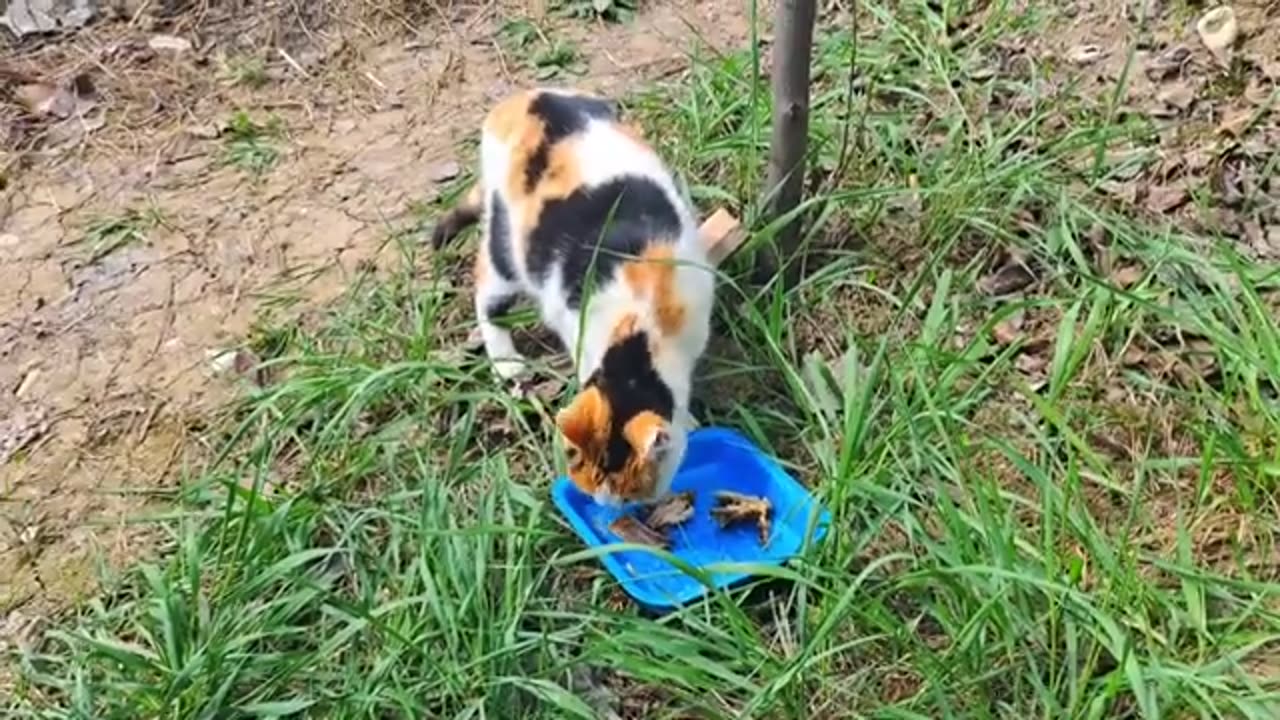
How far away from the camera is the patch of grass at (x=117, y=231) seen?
4.13 meters

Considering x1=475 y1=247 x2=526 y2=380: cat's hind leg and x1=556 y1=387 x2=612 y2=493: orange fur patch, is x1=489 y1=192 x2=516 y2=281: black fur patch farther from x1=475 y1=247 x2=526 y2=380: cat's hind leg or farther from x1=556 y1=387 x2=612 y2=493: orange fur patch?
x1=556 y1=387 x2=612 y2=493: orange fur patch

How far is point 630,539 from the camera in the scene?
309cm

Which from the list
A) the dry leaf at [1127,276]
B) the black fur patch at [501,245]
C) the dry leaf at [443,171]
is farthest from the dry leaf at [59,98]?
the dry leaf at [1127,276]

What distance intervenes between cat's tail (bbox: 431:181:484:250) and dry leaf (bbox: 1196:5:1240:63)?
2.04 meters

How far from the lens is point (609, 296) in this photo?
3.24 metres

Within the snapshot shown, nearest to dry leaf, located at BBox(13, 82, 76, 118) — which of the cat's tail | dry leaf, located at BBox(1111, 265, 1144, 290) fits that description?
the cat's tail

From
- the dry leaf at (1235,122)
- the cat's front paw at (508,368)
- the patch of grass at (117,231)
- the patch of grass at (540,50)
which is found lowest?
the patch of grass at (117,231)

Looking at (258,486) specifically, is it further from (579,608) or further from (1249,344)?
(1249,344)

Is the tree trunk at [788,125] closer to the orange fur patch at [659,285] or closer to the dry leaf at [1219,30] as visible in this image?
the orange fur patch at [659,285]

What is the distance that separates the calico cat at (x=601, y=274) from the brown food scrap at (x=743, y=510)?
15cm

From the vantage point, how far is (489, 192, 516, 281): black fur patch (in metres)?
3.49

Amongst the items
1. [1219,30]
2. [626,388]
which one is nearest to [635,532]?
[626,388]

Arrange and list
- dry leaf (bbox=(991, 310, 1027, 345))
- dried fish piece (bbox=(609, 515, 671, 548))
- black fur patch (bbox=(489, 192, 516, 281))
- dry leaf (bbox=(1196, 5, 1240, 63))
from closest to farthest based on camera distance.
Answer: dried fish piece (bbox=(609, 515, 671, 548)), dry leaf (bbox=(991, 310, 1027, 345)), black fur patch (bbox=(489, 192, 516, 281)), dry leaf (bbox=(1196, 5, 1240, 63))

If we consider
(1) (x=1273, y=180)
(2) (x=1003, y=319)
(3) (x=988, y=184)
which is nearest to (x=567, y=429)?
(2) (x=1003, y=319)
